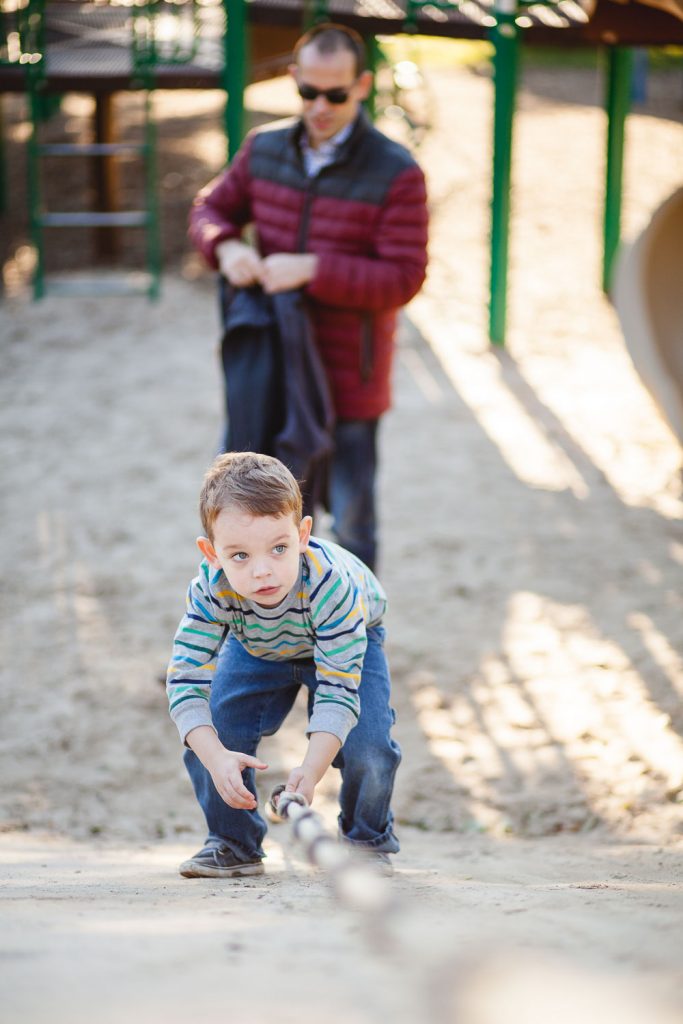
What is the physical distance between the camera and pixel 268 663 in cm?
265

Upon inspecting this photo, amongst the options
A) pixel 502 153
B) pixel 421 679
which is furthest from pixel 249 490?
pixel 502 153

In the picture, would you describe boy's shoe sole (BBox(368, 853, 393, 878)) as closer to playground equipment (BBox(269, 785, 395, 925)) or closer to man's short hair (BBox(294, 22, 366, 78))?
playground equipment (BBox(269, 785, 395, 925))

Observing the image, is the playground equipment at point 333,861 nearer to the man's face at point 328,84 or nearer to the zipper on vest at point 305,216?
the zipper on vest at point 305,216

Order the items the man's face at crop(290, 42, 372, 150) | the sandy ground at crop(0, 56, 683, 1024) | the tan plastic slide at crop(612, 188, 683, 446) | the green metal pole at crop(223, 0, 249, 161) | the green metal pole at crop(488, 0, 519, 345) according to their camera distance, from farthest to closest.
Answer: the green metal pole at crop(223, 0, 249, 161) → the green metal pole at crop(488, 0, 519, 345) → the tan plastic slide at crop(612, 188, 683, 446) → the man's face at crop(290, 42, 372, 150) → the sandy ground at crop(0, 56, 683, 1024)

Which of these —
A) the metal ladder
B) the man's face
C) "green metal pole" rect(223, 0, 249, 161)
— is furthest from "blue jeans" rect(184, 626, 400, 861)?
the metal ladder

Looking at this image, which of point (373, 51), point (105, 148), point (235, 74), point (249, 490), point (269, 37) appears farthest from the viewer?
point (373, 51)

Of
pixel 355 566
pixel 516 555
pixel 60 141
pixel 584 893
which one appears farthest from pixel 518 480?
pixel 60 141

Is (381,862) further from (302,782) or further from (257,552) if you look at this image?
(257,552)

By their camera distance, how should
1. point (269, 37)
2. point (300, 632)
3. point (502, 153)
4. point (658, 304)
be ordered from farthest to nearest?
point (269, 37) < point (502, 153) < point (658, 304) < point (300, 632)

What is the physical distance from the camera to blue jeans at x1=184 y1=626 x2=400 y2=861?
Answer: 8.65 feet

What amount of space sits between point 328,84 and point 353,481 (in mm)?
1129

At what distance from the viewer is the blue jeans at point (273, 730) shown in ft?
8.65

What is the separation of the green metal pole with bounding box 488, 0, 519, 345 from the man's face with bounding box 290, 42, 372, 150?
12.2 ft

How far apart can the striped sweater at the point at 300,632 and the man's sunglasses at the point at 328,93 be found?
1580 mm
